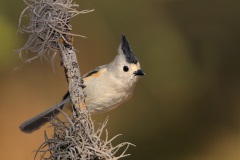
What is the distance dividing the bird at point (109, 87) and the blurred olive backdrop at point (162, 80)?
378 mm

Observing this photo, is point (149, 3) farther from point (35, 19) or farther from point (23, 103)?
point (35, 19)

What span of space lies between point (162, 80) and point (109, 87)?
0.46m

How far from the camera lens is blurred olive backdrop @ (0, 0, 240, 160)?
4.08 ft

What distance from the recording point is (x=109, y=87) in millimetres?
855

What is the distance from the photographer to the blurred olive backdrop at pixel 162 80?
4.08 feet

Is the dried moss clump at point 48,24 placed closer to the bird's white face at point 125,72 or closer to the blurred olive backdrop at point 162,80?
the bird's white face at point 125,72

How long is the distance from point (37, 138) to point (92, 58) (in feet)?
0.88

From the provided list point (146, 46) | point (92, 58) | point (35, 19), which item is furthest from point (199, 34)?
point (35, 19)

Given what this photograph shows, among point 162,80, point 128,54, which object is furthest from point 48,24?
point 162,80

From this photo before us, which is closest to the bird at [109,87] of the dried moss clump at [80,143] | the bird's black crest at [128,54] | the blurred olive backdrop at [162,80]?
the bird's black crest at [128,54]

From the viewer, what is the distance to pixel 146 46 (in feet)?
4.18

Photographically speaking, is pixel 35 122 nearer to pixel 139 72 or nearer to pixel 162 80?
pixel 139 72

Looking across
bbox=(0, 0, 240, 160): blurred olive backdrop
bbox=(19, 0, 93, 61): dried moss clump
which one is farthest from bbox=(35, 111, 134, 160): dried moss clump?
bbox=(0, 0, 240, 160): blurred olive backdrop

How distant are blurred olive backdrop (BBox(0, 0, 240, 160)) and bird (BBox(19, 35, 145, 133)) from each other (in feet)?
1.24
